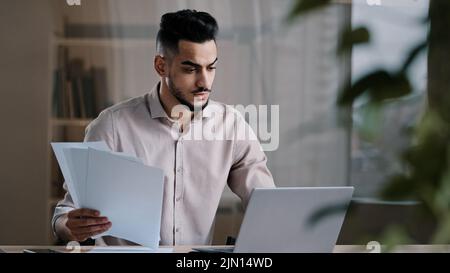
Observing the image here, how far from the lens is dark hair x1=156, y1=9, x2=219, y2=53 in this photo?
275cm

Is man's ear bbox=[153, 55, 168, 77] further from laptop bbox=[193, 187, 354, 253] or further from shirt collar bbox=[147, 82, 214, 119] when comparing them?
laptop bbox=[193, 187, 354, 253]

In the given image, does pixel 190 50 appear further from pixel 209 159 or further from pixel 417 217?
pixel 417 217

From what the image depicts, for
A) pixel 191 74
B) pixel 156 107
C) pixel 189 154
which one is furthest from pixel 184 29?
pixel 189 154

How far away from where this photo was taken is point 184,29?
2.74 metres

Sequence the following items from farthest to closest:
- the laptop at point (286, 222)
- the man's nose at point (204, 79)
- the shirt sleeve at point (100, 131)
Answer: the man's nose at point (204, 79) < the shirt sleeve at point (100, 131) < the laptop at point (286, 222)

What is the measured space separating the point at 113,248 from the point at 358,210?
1.87 m

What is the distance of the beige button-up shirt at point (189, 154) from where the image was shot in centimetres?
251

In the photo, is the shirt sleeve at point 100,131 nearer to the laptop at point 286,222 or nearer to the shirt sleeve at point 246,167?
the shirt sleeve at point 246,167

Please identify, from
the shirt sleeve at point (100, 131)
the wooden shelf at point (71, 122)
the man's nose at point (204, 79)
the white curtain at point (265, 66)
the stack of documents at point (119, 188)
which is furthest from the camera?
the white curtain at point (265, 66)

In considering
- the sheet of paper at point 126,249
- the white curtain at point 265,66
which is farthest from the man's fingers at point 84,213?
the white curtain at point 265,66

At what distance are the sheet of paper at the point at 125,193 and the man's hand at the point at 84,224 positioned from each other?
0.06ft

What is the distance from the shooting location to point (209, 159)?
8.63ft

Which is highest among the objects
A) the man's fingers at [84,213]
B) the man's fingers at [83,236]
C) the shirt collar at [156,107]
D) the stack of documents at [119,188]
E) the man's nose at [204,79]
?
the man's nose at [204,79]
